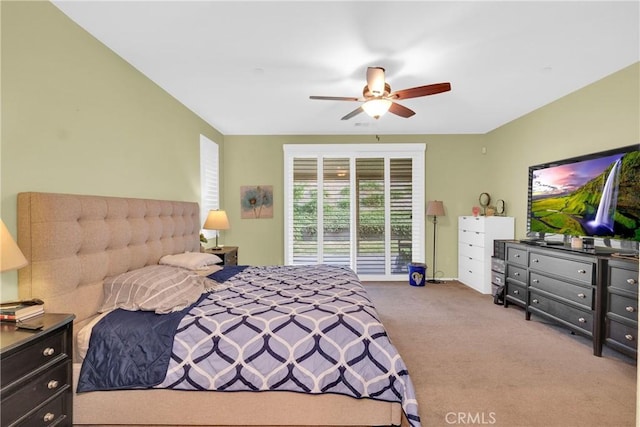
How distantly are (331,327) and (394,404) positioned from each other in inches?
21.0

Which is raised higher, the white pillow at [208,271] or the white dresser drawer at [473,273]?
the white pillow at [208,271]

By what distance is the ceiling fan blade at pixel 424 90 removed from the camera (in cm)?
243

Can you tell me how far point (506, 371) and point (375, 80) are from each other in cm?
254

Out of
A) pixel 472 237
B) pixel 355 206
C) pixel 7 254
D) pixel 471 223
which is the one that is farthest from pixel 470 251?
pixel 7 254

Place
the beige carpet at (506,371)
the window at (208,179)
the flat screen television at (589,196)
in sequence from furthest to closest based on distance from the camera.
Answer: the window at (208,179)
the flat screen television at (589,196)
the beige carpet at (506,371)

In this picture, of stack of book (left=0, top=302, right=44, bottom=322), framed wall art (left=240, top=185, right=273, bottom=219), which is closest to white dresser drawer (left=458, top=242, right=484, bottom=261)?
framed wall art (left=240, top=185, right=273, bottom=219)

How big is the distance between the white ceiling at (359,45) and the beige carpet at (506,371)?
255 cm

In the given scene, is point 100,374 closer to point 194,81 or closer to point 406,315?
point 194,81

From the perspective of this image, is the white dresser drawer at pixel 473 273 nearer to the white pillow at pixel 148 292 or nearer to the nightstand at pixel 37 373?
the white pillow at pixel 148 292

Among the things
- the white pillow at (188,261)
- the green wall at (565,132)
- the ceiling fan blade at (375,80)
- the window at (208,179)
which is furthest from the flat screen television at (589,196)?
the window at (208,179)

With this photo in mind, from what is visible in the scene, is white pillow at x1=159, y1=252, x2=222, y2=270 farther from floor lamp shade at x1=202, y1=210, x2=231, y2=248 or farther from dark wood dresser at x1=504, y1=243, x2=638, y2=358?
dark wood dresser at x1=504, y1=243, x2=638, y2=358

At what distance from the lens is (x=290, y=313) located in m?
1.90

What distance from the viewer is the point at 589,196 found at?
3016mm

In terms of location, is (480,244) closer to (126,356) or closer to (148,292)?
(148,292)
